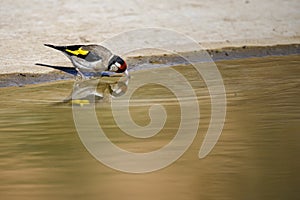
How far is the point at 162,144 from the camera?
6598mm

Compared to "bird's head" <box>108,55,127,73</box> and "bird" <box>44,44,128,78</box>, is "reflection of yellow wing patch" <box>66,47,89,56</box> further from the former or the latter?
"bird's head" <box>108,55,127,73</box>

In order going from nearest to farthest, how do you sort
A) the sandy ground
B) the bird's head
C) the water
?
the water → the bird's head → the sandy ground

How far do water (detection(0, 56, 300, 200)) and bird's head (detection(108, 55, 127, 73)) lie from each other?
659mm

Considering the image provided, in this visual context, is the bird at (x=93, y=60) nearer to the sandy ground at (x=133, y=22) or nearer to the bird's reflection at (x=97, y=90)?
the bird's reflection at (x=97, y=90)

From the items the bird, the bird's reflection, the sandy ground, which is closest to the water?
the bird's reflection

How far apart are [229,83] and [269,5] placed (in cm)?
501

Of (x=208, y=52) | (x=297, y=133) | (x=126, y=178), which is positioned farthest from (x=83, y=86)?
(x=126, y=178)

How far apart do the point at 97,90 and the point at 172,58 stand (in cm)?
229

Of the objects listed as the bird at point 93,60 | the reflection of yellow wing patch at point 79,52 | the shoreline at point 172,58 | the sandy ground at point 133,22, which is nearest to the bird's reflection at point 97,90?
the bird at point 93,60

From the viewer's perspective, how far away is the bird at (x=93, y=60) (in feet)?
32.1

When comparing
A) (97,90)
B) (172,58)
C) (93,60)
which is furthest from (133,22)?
(97,90)

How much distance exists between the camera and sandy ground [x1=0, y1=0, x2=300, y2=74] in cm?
1155

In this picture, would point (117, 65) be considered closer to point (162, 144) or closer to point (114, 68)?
point (114, 68)

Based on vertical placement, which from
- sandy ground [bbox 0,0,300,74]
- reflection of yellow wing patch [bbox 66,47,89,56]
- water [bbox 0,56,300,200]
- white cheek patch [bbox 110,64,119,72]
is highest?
water [bbox 0,56,300,200]
